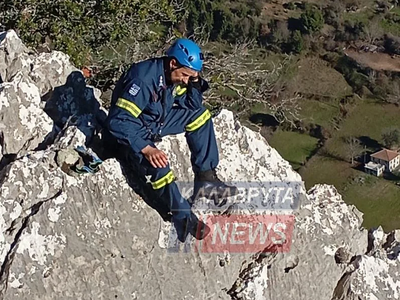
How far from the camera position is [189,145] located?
6.11m

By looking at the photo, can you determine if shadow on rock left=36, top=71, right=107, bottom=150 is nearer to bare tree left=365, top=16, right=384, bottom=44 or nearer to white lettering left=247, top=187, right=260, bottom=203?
white lettering left=247, top=187, right=260, bottom=203

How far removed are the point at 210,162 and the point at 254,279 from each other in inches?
45.1

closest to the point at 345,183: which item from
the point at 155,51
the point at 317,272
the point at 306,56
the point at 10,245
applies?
the point at 306,56

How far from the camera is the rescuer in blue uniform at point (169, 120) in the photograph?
5.54 m

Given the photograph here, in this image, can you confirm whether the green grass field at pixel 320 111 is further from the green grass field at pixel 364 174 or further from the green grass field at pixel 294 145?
the green grass field at pixel 294 145

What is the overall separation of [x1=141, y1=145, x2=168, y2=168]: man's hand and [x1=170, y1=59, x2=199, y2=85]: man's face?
25.5 inches

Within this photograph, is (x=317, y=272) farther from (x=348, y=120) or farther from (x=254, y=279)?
(x=348, y=120)

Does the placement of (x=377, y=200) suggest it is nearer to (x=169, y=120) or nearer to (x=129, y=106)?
(x=169, y=120)

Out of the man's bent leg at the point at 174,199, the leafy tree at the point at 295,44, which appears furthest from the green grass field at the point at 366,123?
the man's bent leg at the point at 174,199

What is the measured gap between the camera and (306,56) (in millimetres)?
38406

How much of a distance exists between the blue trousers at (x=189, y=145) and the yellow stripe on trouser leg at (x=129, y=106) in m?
0.30

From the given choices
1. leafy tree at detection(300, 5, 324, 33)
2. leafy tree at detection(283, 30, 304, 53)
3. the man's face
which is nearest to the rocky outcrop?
the man's face

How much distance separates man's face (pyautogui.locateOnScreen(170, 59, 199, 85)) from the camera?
5660 mm

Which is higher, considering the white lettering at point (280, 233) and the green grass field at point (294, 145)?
the white lettering at point (280, 233)
